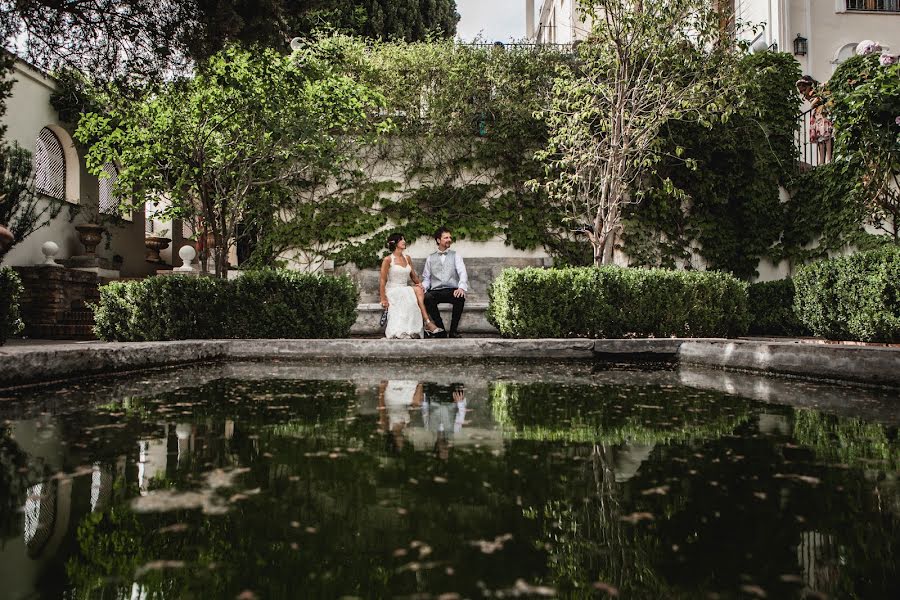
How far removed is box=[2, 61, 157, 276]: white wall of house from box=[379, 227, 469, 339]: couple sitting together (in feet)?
19.5

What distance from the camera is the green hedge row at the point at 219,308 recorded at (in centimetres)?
782

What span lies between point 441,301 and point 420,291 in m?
0.46

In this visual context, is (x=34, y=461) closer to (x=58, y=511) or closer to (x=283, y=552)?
(x=58, y=511)

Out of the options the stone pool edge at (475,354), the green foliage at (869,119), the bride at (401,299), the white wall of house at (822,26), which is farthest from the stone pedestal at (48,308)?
the white wall of house at (822,26)

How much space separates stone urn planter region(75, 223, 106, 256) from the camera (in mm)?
11680

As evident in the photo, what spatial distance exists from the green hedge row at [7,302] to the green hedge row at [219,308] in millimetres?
2253

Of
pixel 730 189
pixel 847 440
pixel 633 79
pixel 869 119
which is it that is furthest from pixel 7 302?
pixel 730 189

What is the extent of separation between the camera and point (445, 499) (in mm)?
2004

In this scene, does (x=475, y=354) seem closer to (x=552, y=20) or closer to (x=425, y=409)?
(x=425, y=409)

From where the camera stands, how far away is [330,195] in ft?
42.7

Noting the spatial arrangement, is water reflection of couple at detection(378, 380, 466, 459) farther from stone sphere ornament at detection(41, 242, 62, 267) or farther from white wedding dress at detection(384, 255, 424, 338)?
stone sphere ornament at detection(41, 242, 62, 267)

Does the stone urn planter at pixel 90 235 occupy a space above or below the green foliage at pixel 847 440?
above

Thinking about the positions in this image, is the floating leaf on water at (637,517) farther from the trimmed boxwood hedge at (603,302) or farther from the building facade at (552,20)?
the building facade at (552,20)

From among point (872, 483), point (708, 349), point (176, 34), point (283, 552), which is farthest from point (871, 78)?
point (283, 552)
